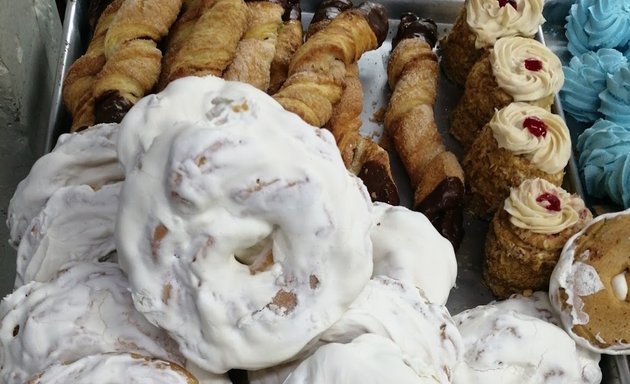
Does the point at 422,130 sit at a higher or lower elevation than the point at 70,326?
lower

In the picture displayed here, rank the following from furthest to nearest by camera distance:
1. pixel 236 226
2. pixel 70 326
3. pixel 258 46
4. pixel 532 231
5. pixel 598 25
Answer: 1. pixel 598 25
2. pixel 258 46
3. pixel 532 231
4. pixel 70 326
5. pixel 236 226

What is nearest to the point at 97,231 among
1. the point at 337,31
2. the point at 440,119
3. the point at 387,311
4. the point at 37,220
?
the point at 37,220

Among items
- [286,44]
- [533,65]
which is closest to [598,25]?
[533,65]

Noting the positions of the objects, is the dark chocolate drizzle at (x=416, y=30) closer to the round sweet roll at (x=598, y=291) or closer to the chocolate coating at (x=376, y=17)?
the chocolate coating at (x=376, y=17)

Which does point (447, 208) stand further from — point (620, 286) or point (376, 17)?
point (376, 17)

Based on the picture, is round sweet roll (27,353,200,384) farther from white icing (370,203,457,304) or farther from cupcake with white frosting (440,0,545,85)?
cupcake with white frosting (440,0,545,85)

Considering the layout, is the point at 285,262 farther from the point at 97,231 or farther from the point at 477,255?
the point at 477,255
